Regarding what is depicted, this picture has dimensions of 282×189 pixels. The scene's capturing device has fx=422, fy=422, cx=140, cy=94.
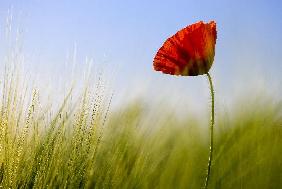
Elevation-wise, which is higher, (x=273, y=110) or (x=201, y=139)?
(x=273, y=110)

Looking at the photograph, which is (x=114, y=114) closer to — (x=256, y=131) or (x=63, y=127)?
(x=63, y=127)

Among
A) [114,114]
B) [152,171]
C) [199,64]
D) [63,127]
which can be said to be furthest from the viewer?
[114,114]

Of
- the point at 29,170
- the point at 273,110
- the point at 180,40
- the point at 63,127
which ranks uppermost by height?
the point at 180,40

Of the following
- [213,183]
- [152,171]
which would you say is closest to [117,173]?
[152,171]

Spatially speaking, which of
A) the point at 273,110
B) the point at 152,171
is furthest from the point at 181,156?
the point at 273,110

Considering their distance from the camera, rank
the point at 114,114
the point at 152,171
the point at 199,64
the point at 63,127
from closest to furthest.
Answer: the point at 199,64 → the point at 152,171 → the point at 63,127 → the point at 114,114

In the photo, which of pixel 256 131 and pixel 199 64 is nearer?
pixel 199 64
